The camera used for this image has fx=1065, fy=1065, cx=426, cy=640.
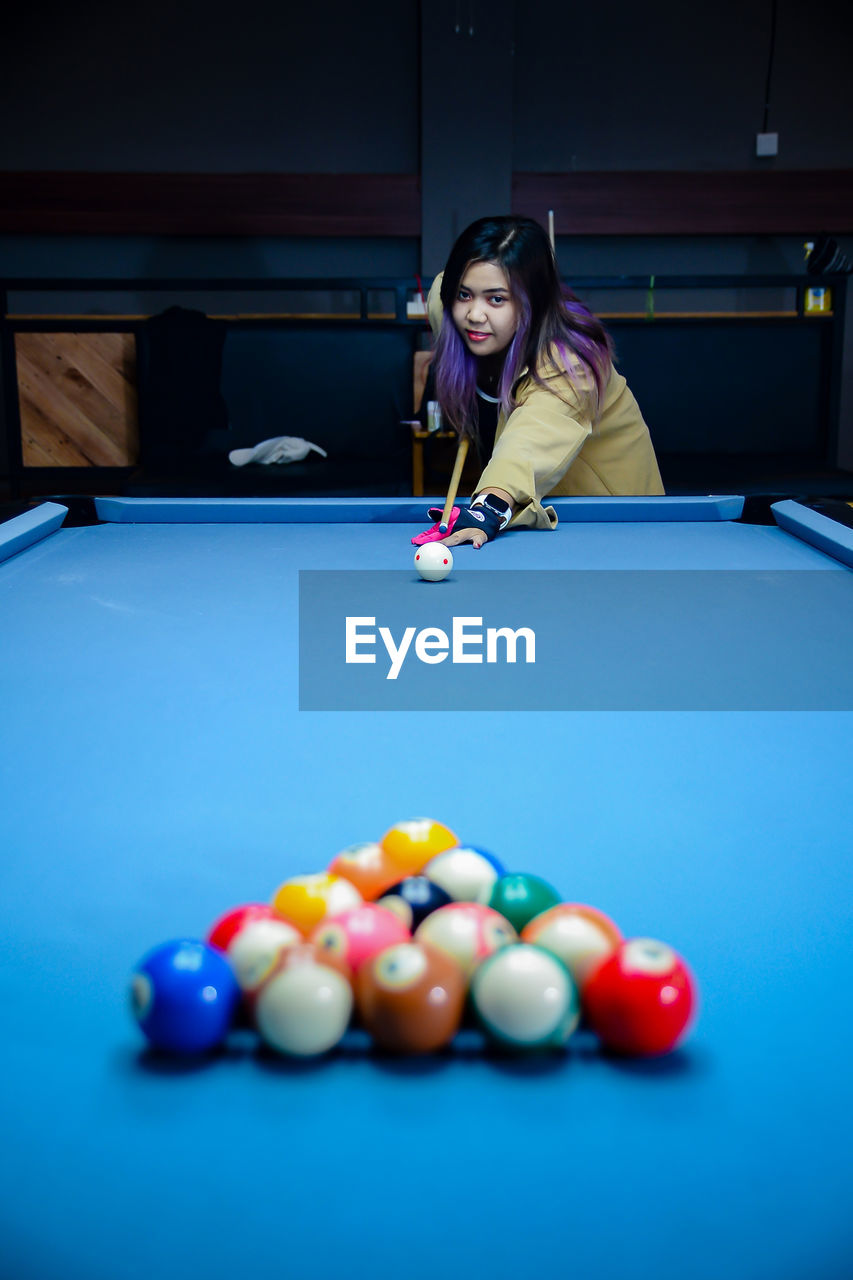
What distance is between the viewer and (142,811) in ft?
2.57

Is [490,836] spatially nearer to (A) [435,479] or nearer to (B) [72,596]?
(B) [72,596]

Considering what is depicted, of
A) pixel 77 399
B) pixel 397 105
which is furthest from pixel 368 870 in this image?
pixel 397 105

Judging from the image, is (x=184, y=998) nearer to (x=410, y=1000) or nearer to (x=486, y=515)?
(x=410, y=1000)

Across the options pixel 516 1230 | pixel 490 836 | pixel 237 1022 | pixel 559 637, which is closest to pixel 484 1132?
pixel 516 1230

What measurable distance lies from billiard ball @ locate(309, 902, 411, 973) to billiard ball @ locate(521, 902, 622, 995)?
0.24 feet

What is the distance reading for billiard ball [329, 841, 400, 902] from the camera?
0.63m

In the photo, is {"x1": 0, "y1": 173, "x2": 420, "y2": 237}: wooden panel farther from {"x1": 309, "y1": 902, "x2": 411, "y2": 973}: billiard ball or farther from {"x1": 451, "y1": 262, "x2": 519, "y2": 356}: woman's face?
{"x1": 309, "y1": 902, "x2": 411, "y2": 973}: billiard ball

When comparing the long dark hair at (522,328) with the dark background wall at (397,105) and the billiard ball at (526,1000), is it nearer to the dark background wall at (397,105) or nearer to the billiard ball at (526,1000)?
the billiard ball at (526,1000)

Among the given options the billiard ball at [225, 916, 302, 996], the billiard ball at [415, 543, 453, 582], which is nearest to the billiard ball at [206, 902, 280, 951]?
the billiard ball at [225, 916, 302, 996]

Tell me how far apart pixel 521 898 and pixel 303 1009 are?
0.15 metres

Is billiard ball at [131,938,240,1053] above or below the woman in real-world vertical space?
below

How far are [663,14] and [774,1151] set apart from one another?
6.80 meters

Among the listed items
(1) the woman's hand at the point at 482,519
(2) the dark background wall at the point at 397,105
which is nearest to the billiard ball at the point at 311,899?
(1) the woman's hand at the point at 482,519

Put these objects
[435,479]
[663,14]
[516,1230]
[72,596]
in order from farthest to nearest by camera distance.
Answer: [663,14] < [435,479] < [72,596] < [516,1230]
